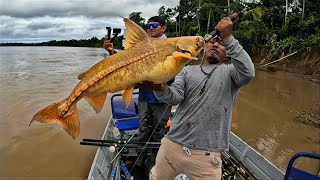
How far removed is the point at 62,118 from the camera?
211 cm

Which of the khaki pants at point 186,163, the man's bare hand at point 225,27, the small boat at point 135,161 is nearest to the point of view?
the man's bare hand at point 225,27

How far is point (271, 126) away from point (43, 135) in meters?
7.03

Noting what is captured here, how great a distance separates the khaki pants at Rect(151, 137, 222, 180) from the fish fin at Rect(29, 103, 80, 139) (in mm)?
1042

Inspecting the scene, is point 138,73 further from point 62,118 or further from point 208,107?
point 208,107

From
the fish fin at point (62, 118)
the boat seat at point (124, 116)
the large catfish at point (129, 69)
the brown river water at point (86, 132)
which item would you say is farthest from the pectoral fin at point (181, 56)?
the brown river water at point (86, 132)

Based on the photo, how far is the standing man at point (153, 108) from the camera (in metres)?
4.30

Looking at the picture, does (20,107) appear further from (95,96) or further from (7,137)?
(95,96)

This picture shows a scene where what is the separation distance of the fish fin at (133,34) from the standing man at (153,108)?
2.12 metres

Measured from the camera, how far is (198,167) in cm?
272

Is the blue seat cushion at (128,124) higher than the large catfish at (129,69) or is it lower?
lower

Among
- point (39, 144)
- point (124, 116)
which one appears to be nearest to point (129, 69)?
A: point (124, 116)

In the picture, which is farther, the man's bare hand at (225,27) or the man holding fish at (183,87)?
the man's bare hand at (225,27)

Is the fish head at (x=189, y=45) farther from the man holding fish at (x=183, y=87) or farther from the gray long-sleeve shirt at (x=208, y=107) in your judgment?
the gray long-sleeve shirt at (x=208, y=107)

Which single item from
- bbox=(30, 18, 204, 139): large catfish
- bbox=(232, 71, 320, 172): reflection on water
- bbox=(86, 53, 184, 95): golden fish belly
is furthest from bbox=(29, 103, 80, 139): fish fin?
bbox=(232, 71, 320, 172): reflection on water
